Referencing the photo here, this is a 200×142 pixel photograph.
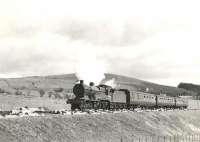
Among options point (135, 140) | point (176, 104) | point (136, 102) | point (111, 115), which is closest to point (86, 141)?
point (135, 140)

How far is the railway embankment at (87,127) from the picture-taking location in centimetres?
2677

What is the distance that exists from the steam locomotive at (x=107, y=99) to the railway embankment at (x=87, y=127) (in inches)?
142

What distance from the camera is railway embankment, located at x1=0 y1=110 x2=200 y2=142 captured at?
26.8m

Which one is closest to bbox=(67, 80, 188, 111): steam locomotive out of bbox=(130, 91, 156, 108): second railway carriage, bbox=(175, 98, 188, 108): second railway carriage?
bbox=(130, 91, 156, 108): second railway carriage

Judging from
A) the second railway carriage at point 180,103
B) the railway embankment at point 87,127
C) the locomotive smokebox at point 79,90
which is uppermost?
the locomotive smokebox at point 79,90

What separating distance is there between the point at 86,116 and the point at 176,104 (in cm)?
4701

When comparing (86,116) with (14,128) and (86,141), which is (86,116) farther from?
(14,128)

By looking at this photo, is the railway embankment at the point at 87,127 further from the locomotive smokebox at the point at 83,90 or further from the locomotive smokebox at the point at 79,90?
the locomotive smokebox at the point at 79,90

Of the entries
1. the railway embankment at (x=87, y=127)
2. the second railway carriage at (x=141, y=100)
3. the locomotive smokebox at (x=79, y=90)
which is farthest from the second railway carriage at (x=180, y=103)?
the locomotive smokebox at (x=79, y=90)

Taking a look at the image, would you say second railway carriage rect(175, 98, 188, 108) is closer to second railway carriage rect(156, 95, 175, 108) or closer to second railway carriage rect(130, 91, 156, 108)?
second railway carriage rect(156, 95, 175, 108)

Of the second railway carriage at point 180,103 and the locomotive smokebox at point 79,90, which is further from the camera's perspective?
the second railway carriage at point 180,103

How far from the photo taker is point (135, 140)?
3431 cm

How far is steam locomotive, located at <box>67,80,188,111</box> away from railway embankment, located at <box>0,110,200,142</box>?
11.8 ft

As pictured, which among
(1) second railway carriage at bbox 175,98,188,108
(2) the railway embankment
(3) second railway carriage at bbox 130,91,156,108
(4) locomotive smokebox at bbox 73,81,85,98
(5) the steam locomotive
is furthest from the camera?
(1) second railway carriage at bbox 175,98,188,108
